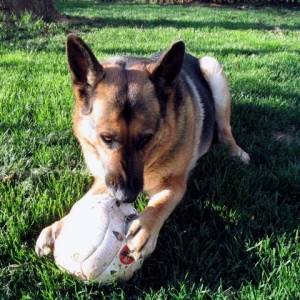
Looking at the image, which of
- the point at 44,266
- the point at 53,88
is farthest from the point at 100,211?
the point at 53,88

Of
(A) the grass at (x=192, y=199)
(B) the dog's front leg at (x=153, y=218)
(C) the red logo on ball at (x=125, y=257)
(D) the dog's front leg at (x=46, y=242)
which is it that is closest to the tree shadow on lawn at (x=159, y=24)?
(A) the grass at (x=192, y=199)

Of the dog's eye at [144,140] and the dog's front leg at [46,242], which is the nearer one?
the dog's front leg at [46,242]

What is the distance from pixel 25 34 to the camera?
745 cm

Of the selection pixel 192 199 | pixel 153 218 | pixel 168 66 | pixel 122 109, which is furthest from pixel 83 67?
pixel 192 199

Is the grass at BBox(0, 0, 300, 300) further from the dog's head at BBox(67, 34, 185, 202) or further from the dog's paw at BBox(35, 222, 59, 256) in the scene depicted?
the dog's head at BBox(67, 34, 185, 202)

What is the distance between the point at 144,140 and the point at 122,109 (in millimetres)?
240

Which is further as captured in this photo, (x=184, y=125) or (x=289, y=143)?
(x=289, y=143)

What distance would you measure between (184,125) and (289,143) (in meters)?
1.25

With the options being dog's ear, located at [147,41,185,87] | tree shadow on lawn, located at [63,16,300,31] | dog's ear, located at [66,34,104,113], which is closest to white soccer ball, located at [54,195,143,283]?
dog's ear, located at [66,34,104,113]

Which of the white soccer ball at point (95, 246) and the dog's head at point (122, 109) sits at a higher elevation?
the dog's head at point (122, 109)

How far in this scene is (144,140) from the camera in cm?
242

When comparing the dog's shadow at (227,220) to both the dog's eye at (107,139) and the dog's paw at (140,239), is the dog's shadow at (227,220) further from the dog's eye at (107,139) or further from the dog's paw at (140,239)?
the dog's eye at (107,139)

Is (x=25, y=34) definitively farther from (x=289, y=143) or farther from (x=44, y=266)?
(x=44, y=266)

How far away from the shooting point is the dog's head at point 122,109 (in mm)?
2334
